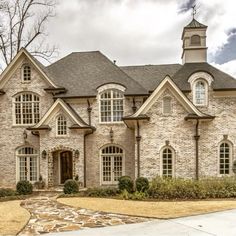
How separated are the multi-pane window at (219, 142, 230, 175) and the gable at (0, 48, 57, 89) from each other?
12237 mm

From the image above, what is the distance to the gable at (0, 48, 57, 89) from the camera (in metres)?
21.1

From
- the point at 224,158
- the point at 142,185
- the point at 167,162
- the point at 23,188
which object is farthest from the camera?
the point at 224,158

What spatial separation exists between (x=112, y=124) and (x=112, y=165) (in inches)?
113

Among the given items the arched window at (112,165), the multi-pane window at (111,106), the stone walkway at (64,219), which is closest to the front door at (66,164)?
the arched window at (112,165)

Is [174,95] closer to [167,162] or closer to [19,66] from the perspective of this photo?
[167,162]

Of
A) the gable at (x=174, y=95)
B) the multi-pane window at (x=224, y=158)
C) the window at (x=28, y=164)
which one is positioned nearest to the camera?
the gable at (x=174, y=95)

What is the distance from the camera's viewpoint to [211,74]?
2011cm

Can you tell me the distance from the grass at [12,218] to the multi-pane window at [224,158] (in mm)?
12783

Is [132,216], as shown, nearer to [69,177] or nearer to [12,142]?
[69,177]

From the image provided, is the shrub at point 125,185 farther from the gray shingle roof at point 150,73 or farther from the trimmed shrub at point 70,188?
the gray shingle roof at point 150,73

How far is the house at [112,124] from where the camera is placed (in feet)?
62.3

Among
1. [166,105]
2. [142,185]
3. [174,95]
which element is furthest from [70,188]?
[174,95]

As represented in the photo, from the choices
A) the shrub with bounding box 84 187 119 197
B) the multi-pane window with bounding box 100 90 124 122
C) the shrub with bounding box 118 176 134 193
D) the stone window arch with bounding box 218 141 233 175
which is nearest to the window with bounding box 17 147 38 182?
the multi-pane window with bounding box 100 90 124 122

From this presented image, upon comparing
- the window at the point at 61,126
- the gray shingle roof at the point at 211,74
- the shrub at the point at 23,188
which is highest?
the gray shingle roof at the point at 211,74
